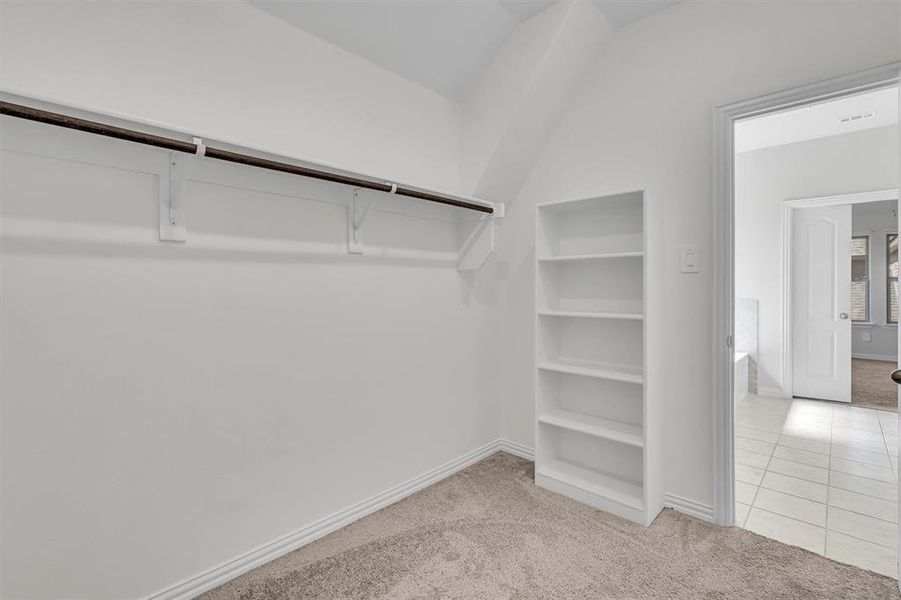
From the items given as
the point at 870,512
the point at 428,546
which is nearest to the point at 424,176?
the point at 428,546

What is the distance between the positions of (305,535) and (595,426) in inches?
59.8

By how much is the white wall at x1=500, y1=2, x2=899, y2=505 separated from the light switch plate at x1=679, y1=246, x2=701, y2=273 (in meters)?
0.02

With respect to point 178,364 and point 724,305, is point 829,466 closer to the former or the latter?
point 724,305

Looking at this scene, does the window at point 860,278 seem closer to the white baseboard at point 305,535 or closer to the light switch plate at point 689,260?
the light switch plate at point 689,260

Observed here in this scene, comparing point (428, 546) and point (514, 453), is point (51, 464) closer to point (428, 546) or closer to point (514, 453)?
point (428, 546)

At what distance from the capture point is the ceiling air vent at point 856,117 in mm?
3270

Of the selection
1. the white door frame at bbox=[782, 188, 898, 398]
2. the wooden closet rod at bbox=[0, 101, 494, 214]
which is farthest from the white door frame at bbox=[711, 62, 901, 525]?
the white door frame at bbox=[782, 188, 898, 398]

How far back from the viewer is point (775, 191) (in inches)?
164

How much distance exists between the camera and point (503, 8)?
6.97ft

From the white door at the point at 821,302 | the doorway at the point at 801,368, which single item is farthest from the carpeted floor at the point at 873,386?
the white door at the point at 821,302

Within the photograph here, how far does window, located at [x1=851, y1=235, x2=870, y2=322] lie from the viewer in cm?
631

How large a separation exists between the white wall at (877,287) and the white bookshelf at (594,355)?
20.3 ft

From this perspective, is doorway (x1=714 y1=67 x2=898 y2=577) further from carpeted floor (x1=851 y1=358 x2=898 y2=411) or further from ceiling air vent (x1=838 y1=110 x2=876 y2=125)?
carpeted floor (x1=851 y1=358 x2=898 y2=411)

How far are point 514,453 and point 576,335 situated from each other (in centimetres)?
94
